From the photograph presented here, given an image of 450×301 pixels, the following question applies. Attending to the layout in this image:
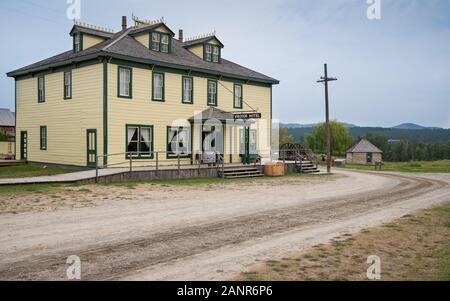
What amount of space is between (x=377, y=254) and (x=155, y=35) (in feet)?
70.8

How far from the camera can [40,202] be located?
42.0 ft

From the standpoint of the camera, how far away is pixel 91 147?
22984 millimetres

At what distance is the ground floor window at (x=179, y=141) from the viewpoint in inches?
1000

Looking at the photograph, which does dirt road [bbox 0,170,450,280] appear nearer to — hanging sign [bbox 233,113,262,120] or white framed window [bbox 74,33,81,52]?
hanging sign [bbox 233,113,262,120]

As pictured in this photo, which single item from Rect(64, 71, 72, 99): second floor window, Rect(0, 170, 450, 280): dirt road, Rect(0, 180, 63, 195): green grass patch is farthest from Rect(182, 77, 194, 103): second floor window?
Rect(0, 180, 63, 195): green grass patch


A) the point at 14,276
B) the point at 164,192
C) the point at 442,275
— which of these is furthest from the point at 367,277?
the point at 164,192

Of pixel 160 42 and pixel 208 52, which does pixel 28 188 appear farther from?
pixel 208 52

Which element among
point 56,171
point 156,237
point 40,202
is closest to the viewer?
point 156,237

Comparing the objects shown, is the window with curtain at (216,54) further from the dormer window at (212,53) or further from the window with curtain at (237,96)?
the window with curtain at (237,96)

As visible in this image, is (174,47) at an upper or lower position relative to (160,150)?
upper

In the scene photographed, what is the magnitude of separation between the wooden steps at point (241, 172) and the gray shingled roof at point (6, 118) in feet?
137

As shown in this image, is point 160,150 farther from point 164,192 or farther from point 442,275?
point 442,275

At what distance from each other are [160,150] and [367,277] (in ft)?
64.2
